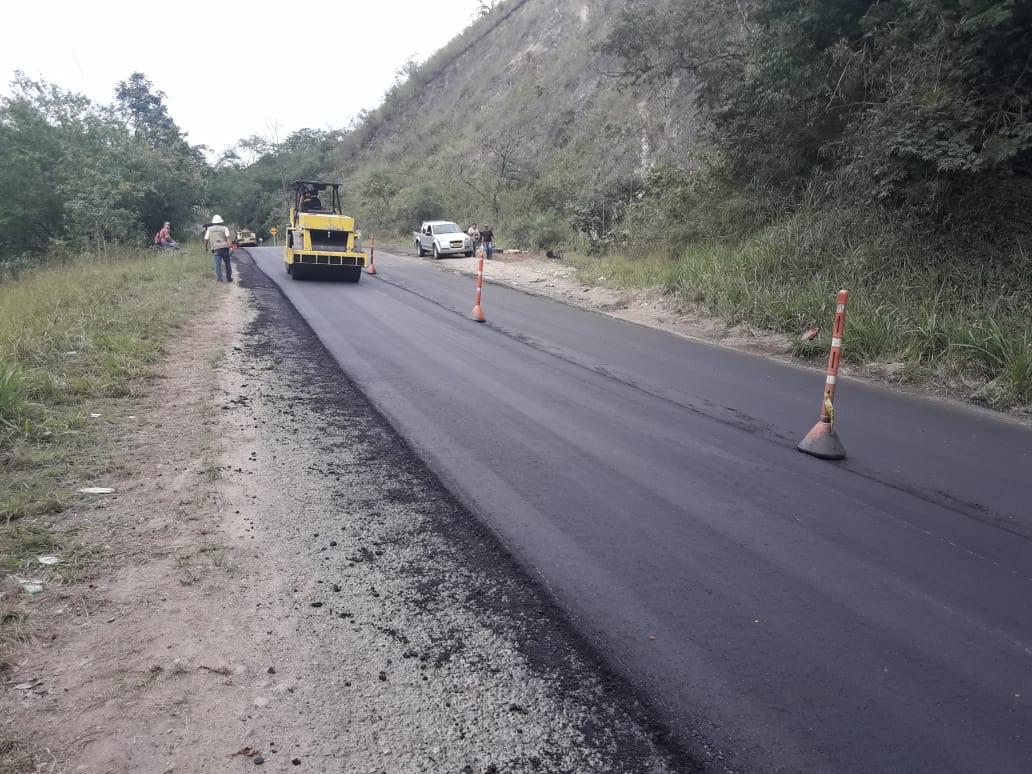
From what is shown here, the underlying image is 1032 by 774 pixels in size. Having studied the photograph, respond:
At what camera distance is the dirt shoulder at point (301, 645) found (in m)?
2.85

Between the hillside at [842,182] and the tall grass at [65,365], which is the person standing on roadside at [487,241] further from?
the tall grass at [65,365]

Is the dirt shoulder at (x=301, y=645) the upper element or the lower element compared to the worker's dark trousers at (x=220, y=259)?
lower

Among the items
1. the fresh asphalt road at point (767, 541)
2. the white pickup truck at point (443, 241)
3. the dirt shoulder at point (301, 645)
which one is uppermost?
the white pickup truck at point (443, 241)

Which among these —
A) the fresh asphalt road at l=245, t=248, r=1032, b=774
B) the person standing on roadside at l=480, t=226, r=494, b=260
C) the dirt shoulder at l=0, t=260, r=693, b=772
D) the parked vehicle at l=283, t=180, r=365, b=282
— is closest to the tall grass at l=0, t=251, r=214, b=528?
the dirt shoulder at l=0, t=260, r=693, b=772

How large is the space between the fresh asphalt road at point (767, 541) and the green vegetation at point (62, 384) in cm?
261

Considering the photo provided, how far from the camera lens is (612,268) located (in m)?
21.3

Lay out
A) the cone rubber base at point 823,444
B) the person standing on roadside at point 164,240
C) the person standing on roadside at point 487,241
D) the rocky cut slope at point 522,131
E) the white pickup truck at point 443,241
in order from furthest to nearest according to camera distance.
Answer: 1. the white pickup truck at point 443,241
2. the rocky cut slope at point 522,131
3. the person standing on roadside at point 487,241
4. the person standing on roadside at point 164,240
5. the cone rubber base at point 823,444

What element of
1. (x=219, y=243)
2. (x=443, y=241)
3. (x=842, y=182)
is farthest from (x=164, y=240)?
(x=842, y=182)

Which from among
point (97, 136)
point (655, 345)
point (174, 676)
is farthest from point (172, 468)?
point (97, 136)

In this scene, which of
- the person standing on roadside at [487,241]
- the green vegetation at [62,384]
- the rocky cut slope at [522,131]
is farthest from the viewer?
the rocky cut slope at [522,131]

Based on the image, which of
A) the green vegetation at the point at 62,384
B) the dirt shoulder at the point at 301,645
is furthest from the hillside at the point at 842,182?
the green vegetation at the point at 62,384

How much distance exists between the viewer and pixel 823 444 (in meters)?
6.50

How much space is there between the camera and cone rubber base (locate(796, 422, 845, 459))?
6.45 meters

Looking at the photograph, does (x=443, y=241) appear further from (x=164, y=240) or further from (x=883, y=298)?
(x=883, y=298)
